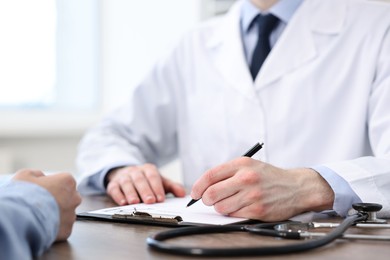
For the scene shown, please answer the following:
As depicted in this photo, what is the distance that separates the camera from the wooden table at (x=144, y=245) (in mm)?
668

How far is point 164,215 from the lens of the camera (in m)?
0.90

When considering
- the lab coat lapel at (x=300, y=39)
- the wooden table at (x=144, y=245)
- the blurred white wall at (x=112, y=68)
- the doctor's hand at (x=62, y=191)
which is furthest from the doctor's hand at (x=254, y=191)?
the blurred white wall at (x=112, y=68)

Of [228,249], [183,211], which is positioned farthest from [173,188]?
[228,249]

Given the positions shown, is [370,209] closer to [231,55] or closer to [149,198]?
[149,198]

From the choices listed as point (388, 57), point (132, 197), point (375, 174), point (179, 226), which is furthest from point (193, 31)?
point (179, 226)

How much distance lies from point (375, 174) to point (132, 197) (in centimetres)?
45

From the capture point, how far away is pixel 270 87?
149 centimetres

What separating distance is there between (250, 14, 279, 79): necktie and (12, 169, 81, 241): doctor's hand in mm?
843

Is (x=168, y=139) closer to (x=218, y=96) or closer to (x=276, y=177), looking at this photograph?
(x=218, y=96)

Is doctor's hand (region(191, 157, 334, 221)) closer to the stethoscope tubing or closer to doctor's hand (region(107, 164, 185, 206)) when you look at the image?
the stethoscope tubing

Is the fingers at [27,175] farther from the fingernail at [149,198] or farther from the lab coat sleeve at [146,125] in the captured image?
the lab coat sleeve at [146,125]

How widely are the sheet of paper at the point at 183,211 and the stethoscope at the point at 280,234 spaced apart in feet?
0.23

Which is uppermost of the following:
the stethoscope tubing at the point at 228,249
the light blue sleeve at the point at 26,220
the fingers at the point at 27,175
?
the fingers at the point at 27,175

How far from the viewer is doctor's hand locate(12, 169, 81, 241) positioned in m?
0.75
